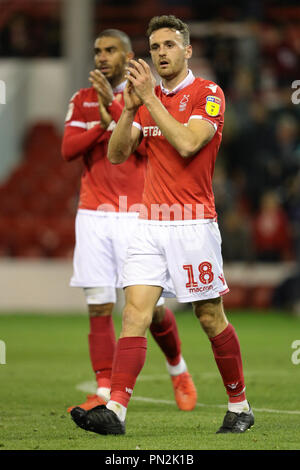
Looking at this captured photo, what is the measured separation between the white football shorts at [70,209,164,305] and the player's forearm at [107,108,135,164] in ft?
4.24

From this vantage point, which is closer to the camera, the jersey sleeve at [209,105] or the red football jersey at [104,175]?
the jersey sleeve at [209,105]

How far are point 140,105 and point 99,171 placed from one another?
4.83ft

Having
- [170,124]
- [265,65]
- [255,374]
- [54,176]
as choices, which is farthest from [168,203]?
[265,65]

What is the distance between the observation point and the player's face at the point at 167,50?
5742 mm

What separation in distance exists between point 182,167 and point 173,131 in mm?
335

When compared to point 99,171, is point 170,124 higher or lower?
higher

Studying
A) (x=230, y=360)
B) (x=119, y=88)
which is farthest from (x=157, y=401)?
(x=119, y=88)

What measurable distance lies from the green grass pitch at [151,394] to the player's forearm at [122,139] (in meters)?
1.55

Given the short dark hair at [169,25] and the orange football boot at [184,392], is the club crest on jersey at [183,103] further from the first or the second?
the orange football boot at [184,392]

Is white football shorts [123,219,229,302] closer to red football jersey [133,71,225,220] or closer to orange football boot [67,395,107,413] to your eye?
red football jersey [133,71,225,220]

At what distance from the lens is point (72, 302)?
1495 cm

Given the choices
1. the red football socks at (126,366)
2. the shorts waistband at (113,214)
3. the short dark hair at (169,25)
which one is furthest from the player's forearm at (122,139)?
the shorts waistband at (113,214)
